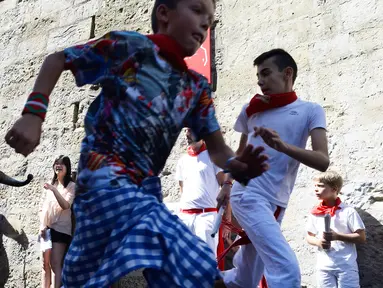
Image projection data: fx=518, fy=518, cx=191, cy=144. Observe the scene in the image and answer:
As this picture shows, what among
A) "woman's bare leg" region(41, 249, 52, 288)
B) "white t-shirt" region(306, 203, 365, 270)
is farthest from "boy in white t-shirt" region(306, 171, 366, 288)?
"woman's bare leg" region(41, 249, 52, 288)

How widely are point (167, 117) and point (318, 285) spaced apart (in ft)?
7.90

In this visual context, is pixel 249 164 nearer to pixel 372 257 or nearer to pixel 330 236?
pixel 330 236

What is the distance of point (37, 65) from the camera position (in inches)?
270

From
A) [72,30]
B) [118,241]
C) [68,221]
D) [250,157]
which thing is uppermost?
[72,30]

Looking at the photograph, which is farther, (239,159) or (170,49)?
(239,159)

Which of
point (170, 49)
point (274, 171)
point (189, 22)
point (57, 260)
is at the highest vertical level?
point (189, 22)

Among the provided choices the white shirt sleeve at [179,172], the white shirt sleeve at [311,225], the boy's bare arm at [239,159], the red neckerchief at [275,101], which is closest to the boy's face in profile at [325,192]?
the white shirt sleeve at [311,225]

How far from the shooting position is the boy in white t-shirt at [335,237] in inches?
140

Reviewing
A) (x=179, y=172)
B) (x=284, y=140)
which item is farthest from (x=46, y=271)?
(x=284, y=140)

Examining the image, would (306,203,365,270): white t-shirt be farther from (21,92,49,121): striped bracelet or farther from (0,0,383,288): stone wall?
(21,92,49,121): striped bracelet

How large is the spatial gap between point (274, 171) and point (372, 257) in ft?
4.68

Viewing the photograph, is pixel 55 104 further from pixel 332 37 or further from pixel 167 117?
pixel 167 117

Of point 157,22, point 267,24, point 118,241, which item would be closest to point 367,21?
point 267,24

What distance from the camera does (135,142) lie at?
1.71 meters
